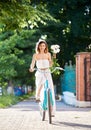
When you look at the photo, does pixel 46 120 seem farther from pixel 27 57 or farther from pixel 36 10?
pixel 27 57

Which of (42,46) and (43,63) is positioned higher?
(42,46)

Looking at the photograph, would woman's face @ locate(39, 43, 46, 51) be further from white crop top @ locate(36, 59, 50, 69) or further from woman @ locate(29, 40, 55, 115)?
white crop top @ locate(36, 59, 50, 69)

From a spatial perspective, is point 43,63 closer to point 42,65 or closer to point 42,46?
point 42,65

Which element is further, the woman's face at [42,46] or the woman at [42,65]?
the woman's face at [42,46]

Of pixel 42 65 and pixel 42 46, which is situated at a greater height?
pixel 42 46

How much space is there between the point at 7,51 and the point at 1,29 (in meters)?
24.3

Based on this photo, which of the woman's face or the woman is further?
the woman's face

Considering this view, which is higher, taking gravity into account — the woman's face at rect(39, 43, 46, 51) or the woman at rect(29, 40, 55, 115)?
the woman's face at rect(39, 43, 46, 51)

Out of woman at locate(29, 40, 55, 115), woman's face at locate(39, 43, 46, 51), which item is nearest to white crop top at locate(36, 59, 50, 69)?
woman at locate(29, 40, 55, 115)

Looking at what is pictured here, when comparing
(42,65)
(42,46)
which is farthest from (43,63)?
(42,46)

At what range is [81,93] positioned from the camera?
21.7 metres

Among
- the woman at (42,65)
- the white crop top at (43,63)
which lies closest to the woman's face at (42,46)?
the woman at (42,65)

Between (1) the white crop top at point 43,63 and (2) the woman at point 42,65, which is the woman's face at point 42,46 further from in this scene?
(1) the white crop top at point 43,63

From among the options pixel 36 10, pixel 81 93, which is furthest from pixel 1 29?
pixel 81 93
